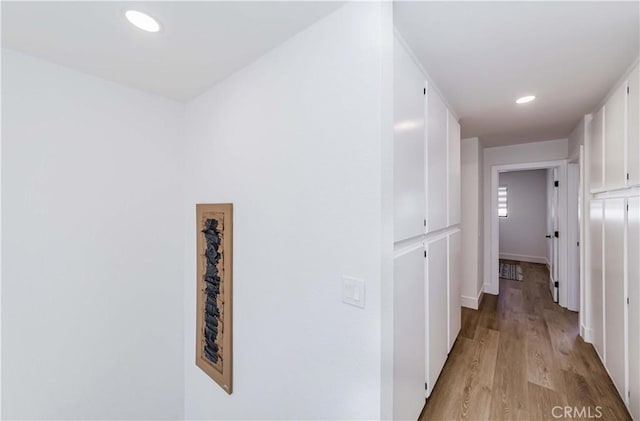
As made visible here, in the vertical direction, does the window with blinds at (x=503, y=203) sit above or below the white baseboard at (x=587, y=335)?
above

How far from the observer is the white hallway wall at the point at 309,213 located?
42.9 inches

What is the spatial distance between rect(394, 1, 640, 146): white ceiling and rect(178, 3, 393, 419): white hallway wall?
46cm

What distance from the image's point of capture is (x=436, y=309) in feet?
6.48

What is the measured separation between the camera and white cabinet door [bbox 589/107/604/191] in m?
2.25

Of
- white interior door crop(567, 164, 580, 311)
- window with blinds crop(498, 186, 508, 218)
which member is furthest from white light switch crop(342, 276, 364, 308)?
window with blinds crop(498, 186, 508, 218)

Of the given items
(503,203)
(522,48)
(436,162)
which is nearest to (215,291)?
(436,162)

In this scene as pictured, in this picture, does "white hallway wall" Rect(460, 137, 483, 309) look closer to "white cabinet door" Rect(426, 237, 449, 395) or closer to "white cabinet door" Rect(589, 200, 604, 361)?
"white cabinet door" Rect(589, 200, 604, 361)

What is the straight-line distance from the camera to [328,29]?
1.21 meters

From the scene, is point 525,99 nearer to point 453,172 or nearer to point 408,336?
point 453,172

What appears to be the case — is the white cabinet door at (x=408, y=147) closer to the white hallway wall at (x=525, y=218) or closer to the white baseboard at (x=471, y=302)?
the white baseboard at (x=471, y=302)

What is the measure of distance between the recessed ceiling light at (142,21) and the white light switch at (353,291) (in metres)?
1.50

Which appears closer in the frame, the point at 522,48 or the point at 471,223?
the point at 522,48

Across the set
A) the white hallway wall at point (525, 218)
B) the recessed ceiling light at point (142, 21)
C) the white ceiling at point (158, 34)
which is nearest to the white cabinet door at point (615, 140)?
the white ceiling at point (158, 34)

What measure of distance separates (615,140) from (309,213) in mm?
2460
